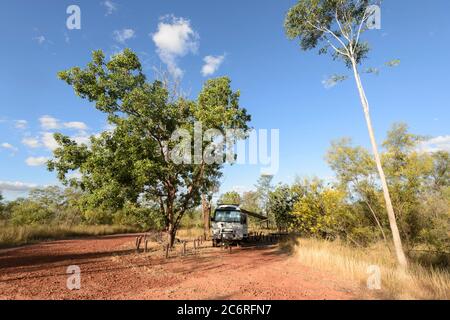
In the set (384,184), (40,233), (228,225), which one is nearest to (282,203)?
(228,225)

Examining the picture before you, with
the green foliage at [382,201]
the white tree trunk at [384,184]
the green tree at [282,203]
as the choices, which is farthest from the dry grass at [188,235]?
the white tree trunk at [384,184]

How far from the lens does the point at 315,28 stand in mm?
14523

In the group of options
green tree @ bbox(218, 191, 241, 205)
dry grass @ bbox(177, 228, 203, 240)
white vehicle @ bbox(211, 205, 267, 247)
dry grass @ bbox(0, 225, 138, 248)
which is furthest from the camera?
green tree @ bbox(218, 191, 241, 205)

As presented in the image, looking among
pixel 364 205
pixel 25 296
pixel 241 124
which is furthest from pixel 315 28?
pixel 25 296

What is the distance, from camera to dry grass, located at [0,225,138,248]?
17375 mm

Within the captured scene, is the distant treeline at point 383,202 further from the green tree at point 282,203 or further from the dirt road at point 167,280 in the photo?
the green tree at point 282,203

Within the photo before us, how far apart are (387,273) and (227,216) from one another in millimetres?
12015

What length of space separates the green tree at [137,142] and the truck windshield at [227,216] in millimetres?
4895

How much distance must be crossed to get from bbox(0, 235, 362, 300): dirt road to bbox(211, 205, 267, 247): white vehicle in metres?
6.69

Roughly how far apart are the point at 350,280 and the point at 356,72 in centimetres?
956

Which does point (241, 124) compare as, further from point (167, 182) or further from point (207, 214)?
point (207, 214)

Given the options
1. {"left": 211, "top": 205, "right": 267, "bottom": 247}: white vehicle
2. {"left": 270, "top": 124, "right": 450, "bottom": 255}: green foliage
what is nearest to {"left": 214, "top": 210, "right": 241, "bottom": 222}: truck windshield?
{"left": 211, "top": 205, "right": 267, "bottom": 247}: white vehicle

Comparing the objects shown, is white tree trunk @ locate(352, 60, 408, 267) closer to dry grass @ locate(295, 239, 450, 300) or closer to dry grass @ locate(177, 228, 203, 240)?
dry grass @ locate(295, 239, 450, 300)

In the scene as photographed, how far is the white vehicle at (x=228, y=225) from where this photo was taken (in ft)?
61.5
